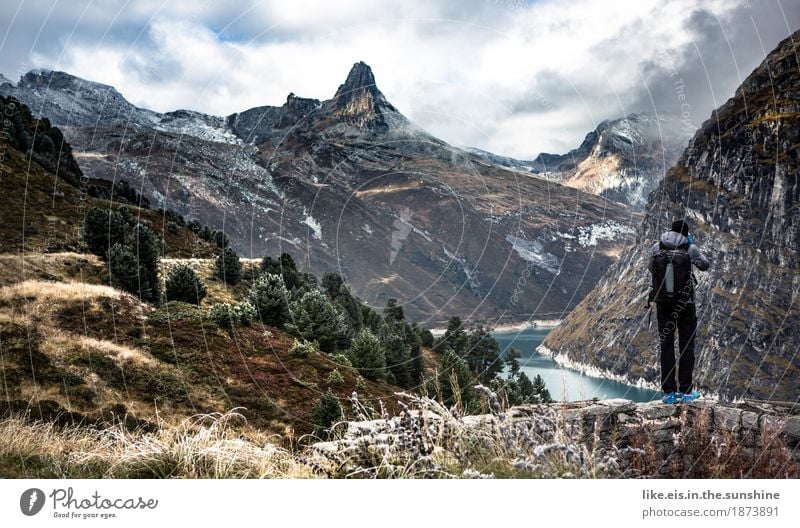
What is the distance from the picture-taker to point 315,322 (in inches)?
875

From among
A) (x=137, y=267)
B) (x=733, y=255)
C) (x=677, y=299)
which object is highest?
(x=733, y=255)

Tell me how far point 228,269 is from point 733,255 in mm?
89764

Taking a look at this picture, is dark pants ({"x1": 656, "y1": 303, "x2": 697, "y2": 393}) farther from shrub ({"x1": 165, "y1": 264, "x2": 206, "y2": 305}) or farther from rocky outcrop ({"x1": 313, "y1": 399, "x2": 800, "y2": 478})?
shrub ({"x1": 165, "y1": 264, "x2": 206, "y2": 305})

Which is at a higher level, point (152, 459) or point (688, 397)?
point (688, 397)

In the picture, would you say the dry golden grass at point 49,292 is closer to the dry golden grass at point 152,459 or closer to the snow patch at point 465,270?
the dry golden grass at point 152,459

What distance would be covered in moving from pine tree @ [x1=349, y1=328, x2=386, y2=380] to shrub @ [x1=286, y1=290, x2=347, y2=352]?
0.95 m

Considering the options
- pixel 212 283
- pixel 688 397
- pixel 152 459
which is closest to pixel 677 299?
pixel 688 397

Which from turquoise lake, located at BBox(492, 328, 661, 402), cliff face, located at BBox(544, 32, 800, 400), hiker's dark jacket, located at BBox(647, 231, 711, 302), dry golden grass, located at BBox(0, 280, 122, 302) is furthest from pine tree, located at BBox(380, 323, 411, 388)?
cliff face, located at BBox(544, 32, 800, 400)

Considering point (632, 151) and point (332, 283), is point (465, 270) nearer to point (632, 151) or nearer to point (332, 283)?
point (332, 283)

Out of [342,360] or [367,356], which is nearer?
[342,360]

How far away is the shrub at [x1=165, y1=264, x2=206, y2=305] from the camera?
20844 millimetres

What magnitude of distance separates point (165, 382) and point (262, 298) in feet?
19.9
